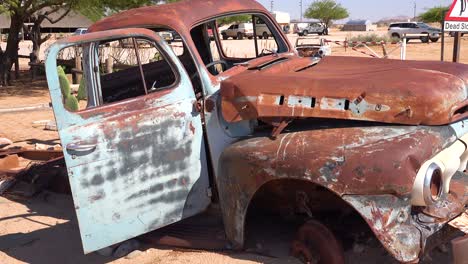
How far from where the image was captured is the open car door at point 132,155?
151 inches

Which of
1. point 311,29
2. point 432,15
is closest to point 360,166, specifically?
point 311,29

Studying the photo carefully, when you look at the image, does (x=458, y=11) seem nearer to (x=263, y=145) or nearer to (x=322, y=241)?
(x=263, y=145)

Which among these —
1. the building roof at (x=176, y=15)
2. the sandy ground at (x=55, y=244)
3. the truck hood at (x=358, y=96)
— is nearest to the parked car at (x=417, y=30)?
the building roof at (x=176, y=15)

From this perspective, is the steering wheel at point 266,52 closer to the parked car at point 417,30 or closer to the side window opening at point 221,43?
the side window opening at point 221,43

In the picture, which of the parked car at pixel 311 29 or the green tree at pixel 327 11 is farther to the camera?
the green tree at pixel 327 11

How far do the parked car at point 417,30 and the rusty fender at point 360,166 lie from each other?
131 feet

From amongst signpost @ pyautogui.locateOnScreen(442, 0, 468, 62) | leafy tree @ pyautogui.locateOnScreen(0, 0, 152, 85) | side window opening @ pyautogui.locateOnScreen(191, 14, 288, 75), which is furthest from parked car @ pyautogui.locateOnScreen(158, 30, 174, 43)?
leafy tree @ pyautogui.locateOnScreen(0, 0, 152, 85)

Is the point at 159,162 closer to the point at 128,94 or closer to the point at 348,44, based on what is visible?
the point at 128,94

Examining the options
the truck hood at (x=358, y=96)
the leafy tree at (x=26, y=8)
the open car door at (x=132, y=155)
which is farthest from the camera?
the leafy tree at (x=26, y=8)

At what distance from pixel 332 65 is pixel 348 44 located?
738 cm

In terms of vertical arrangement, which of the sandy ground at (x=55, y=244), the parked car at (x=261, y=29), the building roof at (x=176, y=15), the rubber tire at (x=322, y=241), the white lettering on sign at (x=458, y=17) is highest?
the building roof at (x=176, y=15)

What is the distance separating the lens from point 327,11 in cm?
10388

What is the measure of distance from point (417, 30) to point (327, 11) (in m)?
60.2

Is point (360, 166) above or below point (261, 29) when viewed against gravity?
below
